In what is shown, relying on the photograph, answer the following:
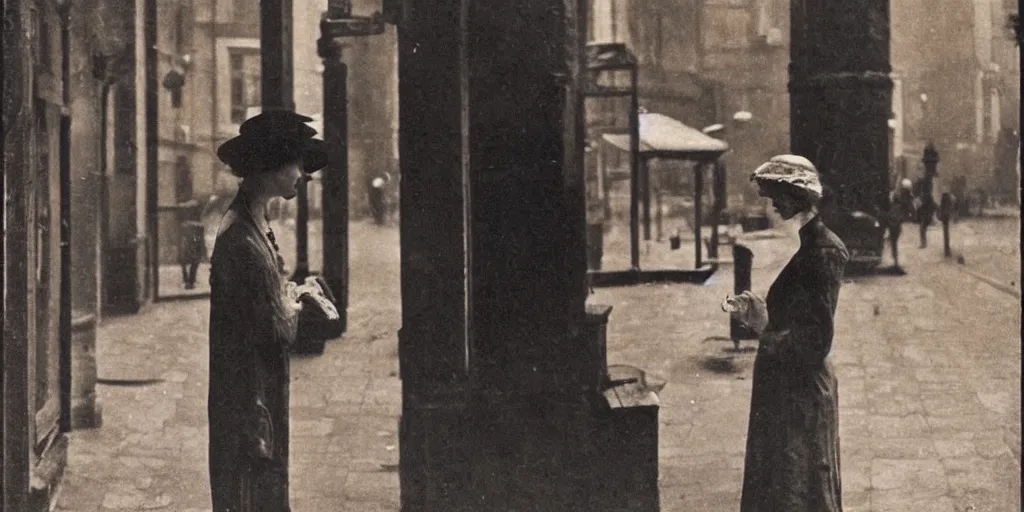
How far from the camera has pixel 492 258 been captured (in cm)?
468

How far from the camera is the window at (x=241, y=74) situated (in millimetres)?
10672

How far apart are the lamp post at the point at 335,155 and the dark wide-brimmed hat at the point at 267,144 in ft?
13.7

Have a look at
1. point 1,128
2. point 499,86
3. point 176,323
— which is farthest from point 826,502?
point 176,323

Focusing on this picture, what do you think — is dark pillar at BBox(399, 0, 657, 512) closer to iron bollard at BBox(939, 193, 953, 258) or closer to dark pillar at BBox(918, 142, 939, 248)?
iron bollard at BBox(939, 193, 953, 258)

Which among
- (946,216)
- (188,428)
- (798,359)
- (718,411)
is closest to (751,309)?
(798,359)

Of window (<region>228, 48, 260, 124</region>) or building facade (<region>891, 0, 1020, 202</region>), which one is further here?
window (<region>228, 48, 260, 124</region>)

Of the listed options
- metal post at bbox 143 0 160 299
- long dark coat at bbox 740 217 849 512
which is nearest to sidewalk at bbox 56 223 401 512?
metal post at bbox 143 0 160 299

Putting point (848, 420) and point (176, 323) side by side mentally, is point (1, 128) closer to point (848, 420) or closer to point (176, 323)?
point (176, 323)

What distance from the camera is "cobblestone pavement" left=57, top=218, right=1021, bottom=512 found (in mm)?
5055

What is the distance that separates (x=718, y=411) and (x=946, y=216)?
1588mm

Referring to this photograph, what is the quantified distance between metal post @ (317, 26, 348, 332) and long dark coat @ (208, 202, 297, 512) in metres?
4.28

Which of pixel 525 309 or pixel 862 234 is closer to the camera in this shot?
pixel 525 309

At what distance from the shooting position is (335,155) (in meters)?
8.10

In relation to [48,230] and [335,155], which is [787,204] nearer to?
[48,230]
